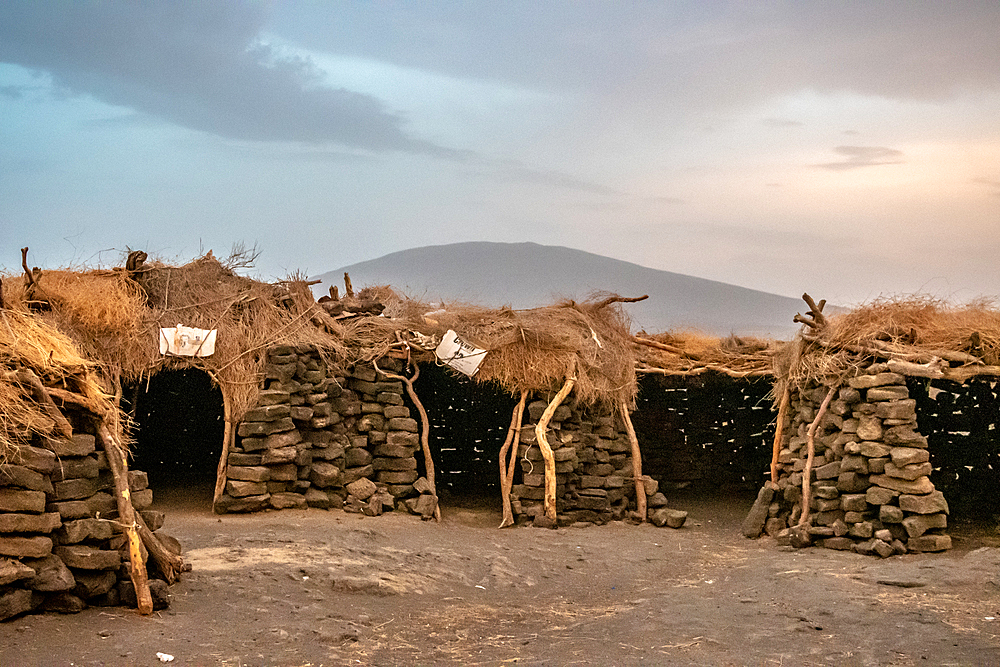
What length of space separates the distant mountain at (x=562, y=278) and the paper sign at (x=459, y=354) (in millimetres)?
61566

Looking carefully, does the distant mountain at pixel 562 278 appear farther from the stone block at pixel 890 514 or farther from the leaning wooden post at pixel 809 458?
the stone block at pixel 890 514

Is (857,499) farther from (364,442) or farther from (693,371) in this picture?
(364,442)

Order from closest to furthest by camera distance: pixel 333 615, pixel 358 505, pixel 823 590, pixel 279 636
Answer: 1. pixel 279 636
2. pixel 333 615
3. pixel 823 590
4. pixel 358 505

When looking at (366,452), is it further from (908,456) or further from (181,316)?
(908,456)

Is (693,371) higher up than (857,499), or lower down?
higher up

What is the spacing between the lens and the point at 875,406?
11484 millimetres

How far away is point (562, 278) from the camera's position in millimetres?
83625

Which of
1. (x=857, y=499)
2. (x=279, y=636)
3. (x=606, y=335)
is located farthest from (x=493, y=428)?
(x=279, y=636)

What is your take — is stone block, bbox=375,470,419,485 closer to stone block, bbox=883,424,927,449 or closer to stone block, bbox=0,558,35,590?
stone block, bbox=883,424,927,449

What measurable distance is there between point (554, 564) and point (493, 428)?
14.5 ft

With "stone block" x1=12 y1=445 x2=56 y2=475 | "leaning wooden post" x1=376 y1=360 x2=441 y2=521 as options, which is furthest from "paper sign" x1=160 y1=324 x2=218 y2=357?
"stone block" x1=12 y1=445 x2=56 y2=475

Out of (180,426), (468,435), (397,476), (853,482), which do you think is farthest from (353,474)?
(853,482)

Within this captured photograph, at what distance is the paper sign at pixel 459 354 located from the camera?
13484mm

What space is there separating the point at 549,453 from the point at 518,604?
4004 mm
